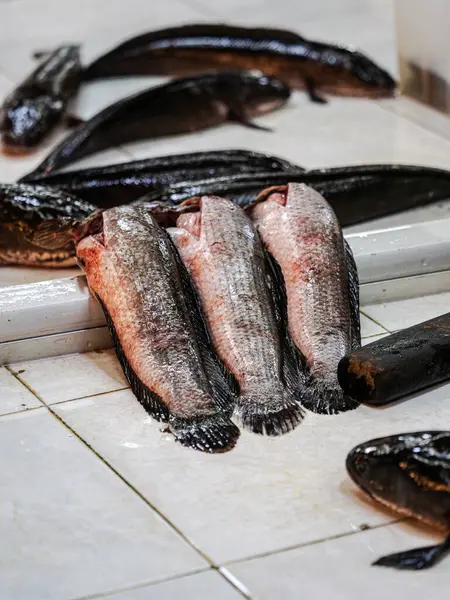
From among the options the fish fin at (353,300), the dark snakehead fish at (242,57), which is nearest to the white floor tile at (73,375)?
the fish fin at (353,300)

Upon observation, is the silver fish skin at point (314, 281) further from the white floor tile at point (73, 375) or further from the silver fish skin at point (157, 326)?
the white floor tile at point (73, 375)

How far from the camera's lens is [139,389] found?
3367mm

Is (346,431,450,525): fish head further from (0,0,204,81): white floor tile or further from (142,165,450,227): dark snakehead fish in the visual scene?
(0,0,204,81): white floor tile

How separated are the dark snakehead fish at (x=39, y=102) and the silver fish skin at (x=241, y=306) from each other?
2180mm

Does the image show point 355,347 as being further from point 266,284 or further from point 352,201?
point 352,201

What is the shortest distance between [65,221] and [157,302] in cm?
82

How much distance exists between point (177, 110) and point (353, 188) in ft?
5.87

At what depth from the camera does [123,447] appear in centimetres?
320

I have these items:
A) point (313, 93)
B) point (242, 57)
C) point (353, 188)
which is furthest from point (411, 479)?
point (242, 57)

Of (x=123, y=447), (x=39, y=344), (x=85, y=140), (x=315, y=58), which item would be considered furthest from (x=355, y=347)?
(x=315, y=58)

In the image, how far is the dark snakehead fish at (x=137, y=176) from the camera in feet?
15.5

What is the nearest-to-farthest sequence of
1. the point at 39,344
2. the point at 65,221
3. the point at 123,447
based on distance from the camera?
the point at 123,447 → the point at 39,344 → the point at 65,221

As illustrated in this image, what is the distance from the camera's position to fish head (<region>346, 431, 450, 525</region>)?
2691mm

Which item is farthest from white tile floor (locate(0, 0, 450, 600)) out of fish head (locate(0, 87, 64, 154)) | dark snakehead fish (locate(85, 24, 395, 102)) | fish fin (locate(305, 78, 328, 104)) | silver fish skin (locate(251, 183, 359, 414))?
dark snakehead fish (locate(85, 24, 395, 102))
